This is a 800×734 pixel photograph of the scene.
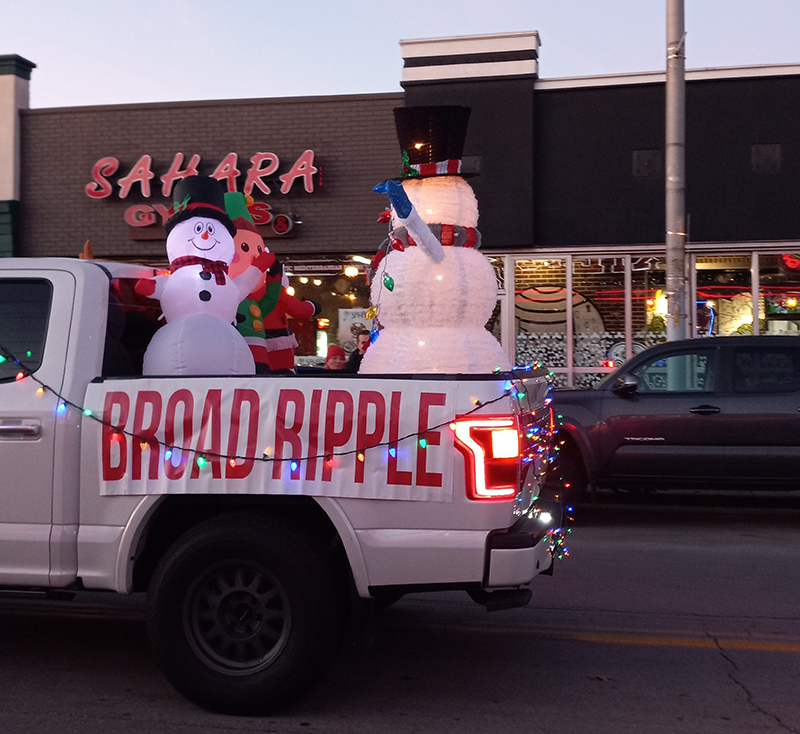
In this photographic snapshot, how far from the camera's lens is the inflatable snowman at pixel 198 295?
529 centimetres

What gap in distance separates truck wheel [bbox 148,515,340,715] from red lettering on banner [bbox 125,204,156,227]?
13206mm

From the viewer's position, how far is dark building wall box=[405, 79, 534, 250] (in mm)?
15758

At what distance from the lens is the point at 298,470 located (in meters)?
4.29

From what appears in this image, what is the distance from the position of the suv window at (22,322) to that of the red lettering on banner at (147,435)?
0.61 meters

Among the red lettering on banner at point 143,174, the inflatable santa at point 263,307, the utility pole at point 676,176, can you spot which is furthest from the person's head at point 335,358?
the red lettering on banner at point 143,174

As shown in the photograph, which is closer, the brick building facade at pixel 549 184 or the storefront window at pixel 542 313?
the brick building facade at pixel 549 184

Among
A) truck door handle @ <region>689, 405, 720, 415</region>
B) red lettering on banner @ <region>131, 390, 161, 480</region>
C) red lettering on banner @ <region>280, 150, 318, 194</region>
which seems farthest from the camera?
red lettering on banner @ <region>280, 150, 318, 194</region>

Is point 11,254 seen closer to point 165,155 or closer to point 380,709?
point 165,155

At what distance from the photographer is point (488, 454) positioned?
4199 mm

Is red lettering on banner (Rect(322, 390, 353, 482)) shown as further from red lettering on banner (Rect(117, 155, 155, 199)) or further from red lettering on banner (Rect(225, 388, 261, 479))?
red lettering on banner (Rect(117, 155, 155, 199))

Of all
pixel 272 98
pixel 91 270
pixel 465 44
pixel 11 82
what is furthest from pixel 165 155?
pixel 91 270

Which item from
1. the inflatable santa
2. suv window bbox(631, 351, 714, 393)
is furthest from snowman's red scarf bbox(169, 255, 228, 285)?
suv window bbox(631, 351, 714, 393)

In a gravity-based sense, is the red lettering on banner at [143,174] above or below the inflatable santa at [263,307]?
above

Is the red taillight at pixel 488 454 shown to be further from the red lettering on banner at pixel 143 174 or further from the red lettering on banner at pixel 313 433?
the red lettering on banner at pixel 143 174
